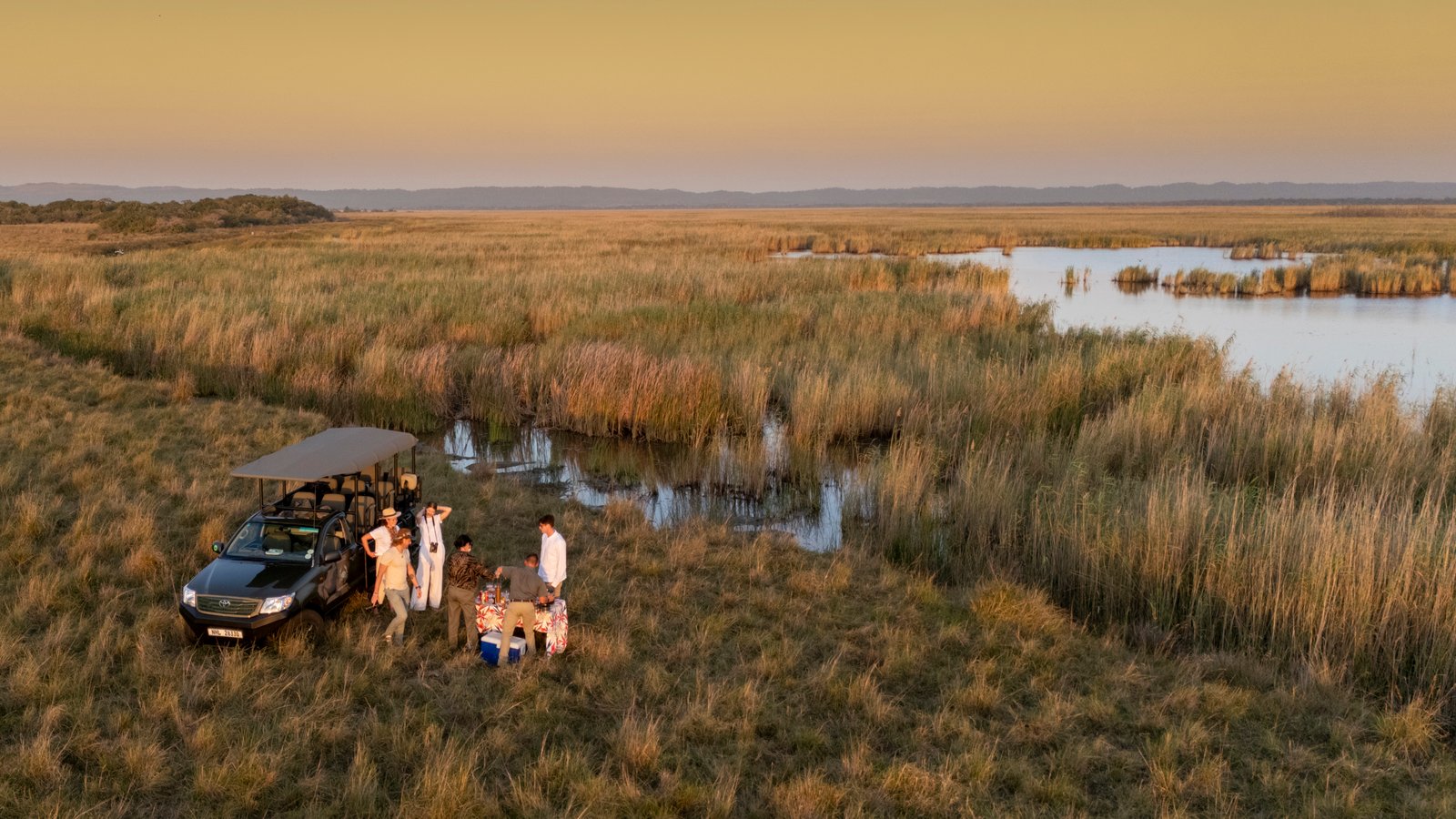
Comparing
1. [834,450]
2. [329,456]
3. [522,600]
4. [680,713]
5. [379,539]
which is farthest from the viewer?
[834,450]

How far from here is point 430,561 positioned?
8.27 m

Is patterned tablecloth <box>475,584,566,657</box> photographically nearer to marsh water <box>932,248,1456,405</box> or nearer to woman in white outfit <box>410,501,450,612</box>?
woman in white outfit <box>410,501,450,612</box>

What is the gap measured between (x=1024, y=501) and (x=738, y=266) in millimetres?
25837

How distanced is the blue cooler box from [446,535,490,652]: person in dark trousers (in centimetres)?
22

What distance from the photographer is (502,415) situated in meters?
17.8

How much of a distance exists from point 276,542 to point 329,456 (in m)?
0.99

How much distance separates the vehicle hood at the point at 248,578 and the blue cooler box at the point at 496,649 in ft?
5.41

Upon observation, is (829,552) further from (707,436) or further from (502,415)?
(502,415)

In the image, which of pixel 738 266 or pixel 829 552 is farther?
pixel 738 266

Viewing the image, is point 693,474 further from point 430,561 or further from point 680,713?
point 680,713

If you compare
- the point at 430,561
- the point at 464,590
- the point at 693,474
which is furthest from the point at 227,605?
the point at 693,474

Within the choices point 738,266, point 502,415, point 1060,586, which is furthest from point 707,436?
point 738,266

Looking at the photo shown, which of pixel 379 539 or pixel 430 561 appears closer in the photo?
pixel 379 539

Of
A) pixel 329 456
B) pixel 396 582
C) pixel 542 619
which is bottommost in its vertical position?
pixel 542 619
